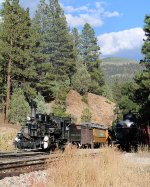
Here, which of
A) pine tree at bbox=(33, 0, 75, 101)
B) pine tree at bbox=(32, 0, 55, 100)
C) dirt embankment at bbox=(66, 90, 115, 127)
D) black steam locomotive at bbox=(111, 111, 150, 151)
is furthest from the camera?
pine tree at bbox=(33, 0, 75, 101)

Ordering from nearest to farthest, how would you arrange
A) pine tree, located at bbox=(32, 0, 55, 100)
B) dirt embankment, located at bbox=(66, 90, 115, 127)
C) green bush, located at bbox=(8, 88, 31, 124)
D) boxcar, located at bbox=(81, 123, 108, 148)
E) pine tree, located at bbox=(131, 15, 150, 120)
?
boxcar, located at bbox=(81, 123, 108, 148)
pine tree, located at bbox=(131, 15, 150, 120)
green bush, located at bbox=(8, 88, 31, 124)
pine tree, located at bbox=(32, 0, 55, 100)
dirt embankment, located at bbox=(66, 90, 115, 127)

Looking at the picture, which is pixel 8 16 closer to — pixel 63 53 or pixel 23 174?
pixel 63 53

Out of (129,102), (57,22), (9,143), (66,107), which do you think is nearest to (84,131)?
(9,143)

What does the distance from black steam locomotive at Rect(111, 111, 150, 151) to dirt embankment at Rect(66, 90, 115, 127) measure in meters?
36.2

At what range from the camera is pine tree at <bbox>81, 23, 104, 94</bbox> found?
9369 cm

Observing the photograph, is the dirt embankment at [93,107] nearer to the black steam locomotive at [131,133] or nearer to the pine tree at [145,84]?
the pine tree at [145,84]

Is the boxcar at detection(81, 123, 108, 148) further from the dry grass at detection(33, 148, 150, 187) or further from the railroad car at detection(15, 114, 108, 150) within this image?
the dry grass at detection(33, 148, 150, 187)

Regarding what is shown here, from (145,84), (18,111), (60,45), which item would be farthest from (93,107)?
(145,84)

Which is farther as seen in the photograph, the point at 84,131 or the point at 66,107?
the point at 66,107

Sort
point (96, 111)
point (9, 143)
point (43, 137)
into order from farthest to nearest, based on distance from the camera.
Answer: point (96, 111)
point (9, 143)
point (43, 137)

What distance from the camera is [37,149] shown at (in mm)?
27906

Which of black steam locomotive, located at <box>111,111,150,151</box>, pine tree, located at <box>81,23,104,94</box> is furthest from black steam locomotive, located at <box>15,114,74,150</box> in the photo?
pine tree, located at <box>81,23,104,94</box>

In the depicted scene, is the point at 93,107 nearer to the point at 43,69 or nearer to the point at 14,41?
the point at 43,69

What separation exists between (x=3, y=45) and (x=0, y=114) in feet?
29.4
